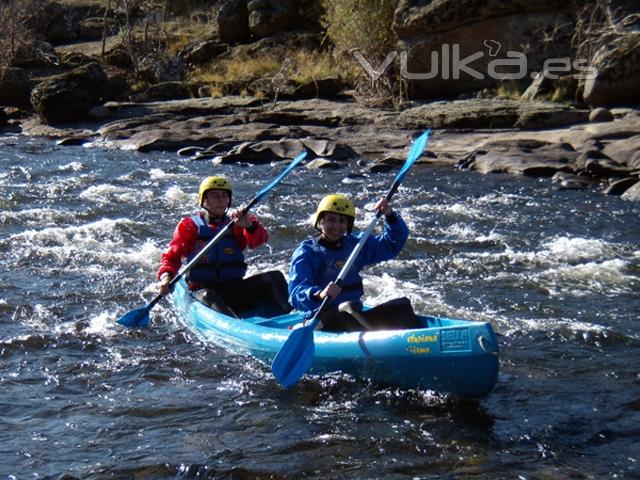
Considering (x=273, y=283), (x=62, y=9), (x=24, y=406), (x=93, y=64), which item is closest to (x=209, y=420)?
(x=24, y=406)

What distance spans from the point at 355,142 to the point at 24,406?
9.98 meters

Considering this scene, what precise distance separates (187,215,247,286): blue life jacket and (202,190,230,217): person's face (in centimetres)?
11

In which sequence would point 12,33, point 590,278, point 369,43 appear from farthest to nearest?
point 12,33, point 369,43, point 590,278

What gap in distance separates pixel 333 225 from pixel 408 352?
104cm

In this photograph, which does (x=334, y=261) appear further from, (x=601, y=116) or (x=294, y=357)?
(x=601, y=116)

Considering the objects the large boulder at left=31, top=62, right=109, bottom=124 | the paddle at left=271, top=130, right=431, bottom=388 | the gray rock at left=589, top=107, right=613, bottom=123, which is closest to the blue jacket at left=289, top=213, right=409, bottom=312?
the paddle at left=271, top=130, right=431, bottom=388

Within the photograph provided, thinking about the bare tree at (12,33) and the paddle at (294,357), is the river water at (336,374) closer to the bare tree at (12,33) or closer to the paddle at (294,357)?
the paddle at (294,357)

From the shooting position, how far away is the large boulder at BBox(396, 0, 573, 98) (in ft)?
53.5

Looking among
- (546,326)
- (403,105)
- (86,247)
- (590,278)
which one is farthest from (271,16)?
(546,326)

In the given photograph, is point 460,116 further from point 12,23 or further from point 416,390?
point 12,23

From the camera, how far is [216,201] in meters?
6.40

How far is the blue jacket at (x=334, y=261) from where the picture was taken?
5406 mm

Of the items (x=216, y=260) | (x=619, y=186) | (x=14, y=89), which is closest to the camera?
(x=216, y=260)

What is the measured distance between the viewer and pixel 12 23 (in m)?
21.8
